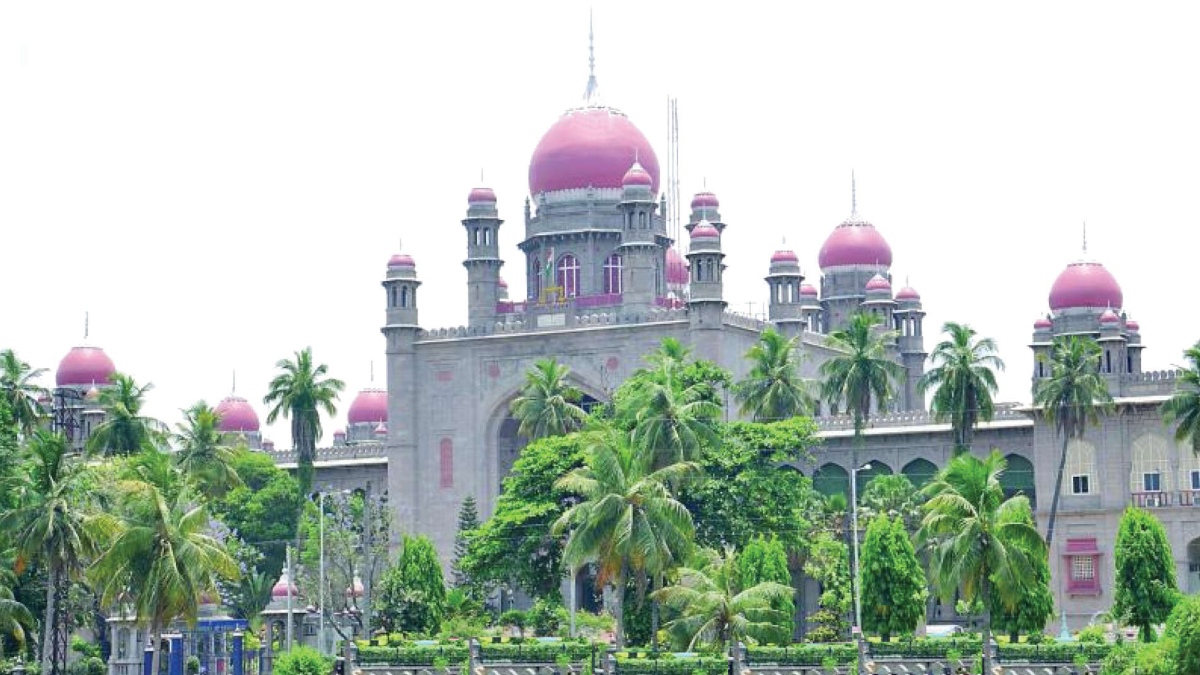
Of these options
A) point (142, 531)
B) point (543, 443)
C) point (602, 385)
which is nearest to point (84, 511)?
point (142, 531)

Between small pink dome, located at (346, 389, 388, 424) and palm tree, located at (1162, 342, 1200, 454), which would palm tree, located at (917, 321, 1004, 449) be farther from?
small pink dome, located at (346, 389, 388, 424)

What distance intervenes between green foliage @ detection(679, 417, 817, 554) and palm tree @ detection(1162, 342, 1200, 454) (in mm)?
11548

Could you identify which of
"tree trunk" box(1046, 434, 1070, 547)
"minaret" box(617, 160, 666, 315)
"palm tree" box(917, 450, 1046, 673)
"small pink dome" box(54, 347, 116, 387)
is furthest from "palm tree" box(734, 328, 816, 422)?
"small pink dome" box(54, 347, 116, 387)

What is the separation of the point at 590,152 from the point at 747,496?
2125 centimetres

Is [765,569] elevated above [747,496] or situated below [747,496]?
below

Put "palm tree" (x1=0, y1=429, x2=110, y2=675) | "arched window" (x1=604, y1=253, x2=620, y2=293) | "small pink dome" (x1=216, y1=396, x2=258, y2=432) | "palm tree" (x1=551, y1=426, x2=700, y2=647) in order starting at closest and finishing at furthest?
1. "palm tree" (x1=551, y1=426, x2=700, y2=647)
2. "palm tree" (x1=0, y1=429, x2=110, y2=675)
3. "arched window" (x1=604, y1=253, x2=620, y2=293)
4. "small pink dome" (x1=216, y1=396, x2=258, y2=432)

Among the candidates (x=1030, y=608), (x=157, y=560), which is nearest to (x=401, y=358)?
(x=157, y=560)

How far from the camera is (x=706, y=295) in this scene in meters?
86.7

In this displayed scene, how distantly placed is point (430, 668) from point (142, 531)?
310 inches

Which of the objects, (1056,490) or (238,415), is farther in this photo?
(238,415)

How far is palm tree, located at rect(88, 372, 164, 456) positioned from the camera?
3391 inches

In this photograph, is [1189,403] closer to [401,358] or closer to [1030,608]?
[1030,608]

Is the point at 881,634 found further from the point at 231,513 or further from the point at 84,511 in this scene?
the point at 231,513

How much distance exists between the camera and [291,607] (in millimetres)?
76375
